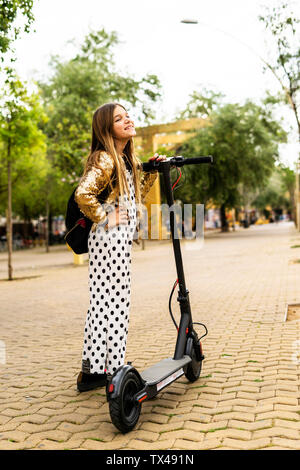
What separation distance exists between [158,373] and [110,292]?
60 cm

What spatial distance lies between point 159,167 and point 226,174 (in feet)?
103

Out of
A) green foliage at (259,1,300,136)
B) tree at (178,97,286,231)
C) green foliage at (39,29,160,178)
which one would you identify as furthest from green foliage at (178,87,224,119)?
green foliage at (259,1,300,136)


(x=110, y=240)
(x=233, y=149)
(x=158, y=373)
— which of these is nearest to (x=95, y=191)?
(x=110, y=240)

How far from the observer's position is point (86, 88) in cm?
2694

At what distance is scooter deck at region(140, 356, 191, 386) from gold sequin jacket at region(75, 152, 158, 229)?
1.01 m

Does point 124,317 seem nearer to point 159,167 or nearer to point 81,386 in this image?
point 81,386

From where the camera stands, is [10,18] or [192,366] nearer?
[192,366]

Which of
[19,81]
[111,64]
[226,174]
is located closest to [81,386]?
[19,81]

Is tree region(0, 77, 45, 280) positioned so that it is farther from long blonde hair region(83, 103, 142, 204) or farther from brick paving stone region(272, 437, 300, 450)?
brick paving stone region(272, 437, 300, 450)

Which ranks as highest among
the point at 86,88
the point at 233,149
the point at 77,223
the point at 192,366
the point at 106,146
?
the point at 86,88

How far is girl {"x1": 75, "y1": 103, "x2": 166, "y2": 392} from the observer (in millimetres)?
3303

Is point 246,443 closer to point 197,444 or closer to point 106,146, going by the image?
point 197,444

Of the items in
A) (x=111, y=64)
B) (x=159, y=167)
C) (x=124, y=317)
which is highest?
(x=111, y=64)

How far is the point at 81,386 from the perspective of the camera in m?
3.77
